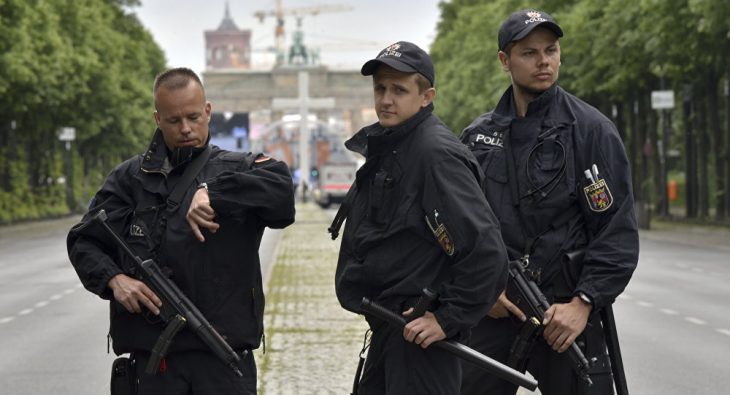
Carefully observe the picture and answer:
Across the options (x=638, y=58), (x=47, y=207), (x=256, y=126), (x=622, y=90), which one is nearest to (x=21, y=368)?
(x=638, y=58)

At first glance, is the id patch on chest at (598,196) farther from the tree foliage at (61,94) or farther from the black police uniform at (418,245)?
the tree foliage at (61,94)

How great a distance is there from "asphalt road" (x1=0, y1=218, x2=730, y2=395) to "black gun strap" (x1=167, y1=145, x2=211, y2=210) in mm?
6000

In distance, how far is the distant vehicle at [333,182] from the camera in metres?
92.3

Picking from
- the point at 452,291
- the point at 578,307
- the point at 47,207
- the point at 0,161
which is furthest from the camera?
the point at 47,207

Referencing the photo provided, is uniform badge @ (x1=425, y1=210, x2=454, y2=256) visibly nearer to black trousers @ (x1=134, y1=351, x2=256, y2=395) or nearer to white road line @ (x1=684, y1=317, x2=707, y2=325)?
black trousers @ (x1=134, y1=351, x2=256, y2=395)

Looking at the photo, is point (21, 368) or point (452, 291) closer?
point (452, 291)

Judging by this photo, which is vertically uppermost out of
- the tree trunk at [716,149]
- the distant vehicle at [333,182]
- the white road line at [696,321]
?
the tree trunk at [716,149]

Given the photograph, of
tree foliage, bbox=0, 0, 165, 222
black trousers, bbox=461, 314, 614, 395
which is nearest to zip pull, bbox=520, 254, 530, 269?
black trousers, bbox=461, 314, 614, 395

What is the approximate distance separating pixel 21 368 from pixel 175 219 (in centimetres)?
797

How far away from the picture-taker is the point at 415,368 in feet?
17.8

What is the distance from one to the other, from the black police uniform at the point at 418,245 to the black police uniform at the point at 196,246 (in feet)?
1.02

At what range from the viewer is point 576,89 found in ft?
159

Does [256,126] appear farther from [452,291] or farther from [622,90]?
[452,291]

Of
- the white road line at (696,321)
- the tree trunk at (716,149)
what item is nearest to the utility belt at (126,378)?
the white road line at (696,321)
